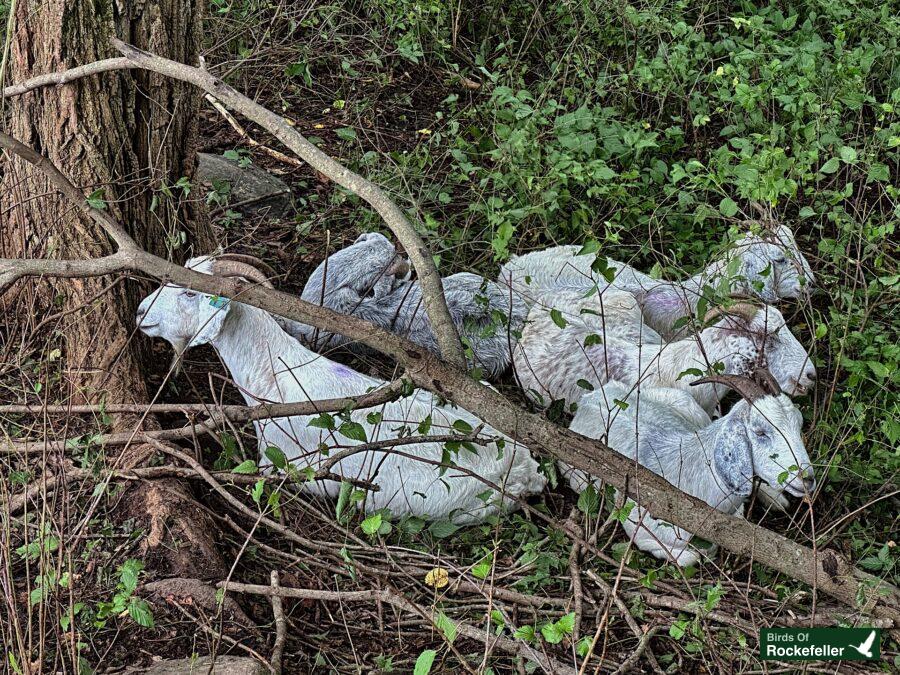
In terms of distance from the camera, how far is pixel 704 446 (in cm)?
382

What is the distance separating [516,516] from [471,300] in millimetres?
1315

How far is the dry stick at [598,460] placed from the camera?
3035 mm

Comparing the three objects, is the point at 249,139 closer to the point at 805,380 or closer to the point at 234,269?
the point at 234,269

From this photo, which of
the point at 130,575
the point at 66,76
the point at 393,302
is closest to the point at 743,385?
the point at 393,302

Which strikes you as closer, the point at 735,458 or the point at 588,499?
the point at 588,499

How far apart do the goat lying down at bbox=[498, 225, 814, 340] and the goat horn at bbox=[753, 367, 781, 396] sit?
1.02 meters

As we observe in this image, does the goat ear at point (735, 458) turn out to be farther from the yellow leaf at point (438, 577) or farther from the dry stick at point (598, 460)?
the yellow leaf at point (438, 577)

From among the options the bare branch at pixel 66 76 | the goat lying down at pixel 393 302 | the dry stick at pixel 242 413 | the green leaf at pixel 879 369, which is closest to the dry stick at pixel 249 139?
the goat lying down at pixel 393 302

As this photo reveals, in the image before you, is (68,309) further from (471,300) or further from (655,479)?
(655,479)

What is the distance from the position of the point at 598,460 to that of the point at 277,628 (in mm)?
1226

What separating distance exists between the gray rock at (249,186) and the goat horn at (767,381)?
121 inches

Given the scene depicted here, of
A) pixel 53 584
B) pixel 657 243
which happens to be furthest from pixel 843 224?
pixel 53 584

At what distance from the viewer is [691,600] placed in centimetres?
335

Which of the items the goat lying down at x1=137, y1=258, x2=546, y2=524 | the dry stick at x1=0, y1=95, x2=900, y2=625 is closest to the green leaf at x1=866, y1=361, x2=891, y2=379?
the dry stick at x1=0, y1=95, x2=900, y2=625
